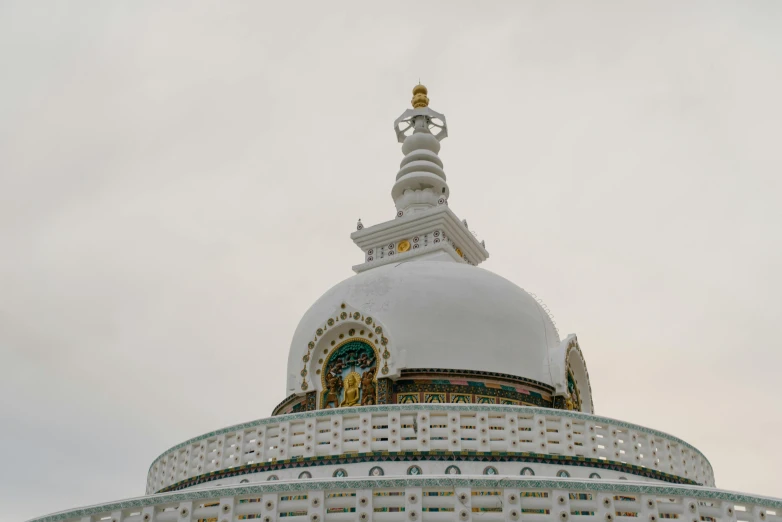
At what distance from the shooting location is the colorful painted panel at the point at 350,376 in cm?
1823

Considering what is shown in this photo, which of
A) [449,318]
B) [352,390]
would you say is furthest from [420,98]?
[352,390]

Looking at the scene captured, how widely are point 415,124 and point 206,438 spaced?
605 inches

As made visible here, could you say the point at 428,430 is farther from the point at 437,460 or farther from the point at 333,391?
the point at 333,391

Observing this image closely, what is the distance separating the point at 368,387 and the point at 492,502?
799 centimetres

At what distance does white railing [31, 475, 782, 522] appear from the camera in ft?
33.9

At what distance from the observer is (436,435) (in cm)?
1424

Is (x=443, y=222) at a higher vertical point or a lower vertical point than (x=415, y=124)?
lower

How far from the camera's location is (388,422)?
47.4 feet

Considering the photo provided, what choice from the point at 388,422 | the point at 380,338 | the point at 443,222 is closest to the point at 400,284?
the point at 380,338

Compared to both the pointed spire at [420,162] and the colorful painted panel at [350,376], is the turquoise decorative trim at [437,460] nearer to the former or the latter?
the colorful painted panel at [350,376]

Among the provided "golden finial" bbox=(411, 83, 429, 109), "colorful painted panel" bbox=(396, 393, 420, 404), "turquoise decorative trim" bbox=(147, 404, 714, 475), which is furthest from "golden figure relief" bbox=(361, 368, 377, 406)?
"golden finial" bbox=(411, 83, 429, 109)

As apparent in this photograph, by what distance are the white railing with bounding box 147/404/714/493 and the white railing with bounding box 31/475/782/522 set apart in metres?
3.49

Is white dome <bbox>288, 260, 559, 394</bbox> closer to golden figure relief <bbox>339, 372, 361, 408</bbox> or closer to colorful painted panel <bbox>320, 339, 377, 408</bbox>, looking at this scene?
colorful painted panel <bbox>320, 339, 377, 408</bbox>

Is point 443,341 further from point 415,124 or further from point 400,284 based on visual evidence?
point 415,124
